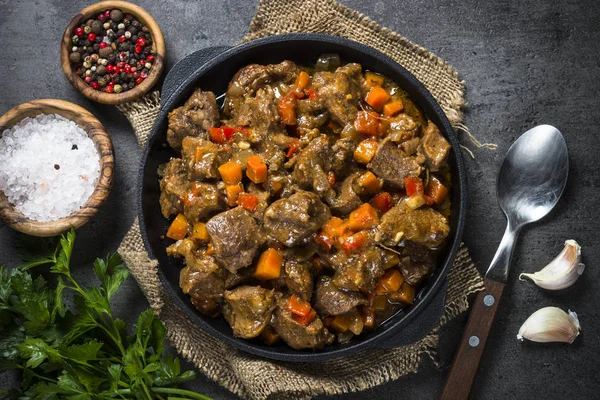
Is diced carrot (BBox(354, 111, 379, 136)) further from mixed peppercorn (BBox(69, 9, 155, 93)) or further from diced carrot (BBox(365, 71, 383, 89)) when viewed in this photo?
mixed peppercorn (BBox(69, 9, 155, 93))

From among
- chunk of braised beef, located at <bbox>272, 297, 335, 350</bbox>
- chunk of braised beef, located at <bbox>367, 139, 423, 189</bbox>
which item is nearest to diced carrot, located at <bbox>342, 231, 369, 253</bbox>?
chunk of braised beef, located at <bbox>367, 139, 423, 189</bbox>

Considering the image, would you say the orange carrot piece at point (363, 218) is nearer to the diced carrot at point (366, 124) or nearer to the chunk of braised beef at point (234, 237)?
the diced carrot at point (366, 124)

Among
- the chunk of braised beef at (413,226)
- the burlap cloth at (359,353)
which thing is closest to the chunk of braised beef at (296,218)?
the chunk of braised beef at (413,226)

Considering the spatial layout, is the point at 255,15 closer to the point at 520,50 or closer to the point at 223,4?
the point at 223,4

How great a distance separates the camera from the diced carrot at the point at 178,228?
4434 mm

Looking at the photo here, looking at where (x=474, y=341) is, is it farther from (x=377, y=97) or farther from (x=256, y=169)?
(x=256, y=169)

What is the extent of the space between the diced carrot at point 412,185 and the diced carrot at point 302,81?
97cm

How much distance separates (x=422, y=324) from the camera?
428 cm

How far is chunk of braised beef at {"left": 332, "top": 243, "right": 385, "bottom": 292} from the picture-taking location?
157 inches

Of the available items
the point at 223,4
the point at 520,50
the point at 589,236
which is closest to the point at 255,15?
the point at 223,4

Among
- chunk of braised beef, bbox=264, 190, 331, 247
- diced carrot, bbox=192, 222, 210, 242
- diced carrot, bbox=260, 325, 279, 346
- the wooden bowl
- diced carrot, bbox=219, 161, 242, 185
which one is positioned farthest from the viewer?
the wooden bowl

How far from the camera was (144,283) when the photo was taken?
4.72 m

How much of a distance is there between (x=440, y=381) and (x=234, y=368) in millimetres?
1576

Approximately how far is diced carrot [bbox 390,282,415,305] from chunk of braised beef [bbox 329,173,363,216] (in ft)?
2.06
